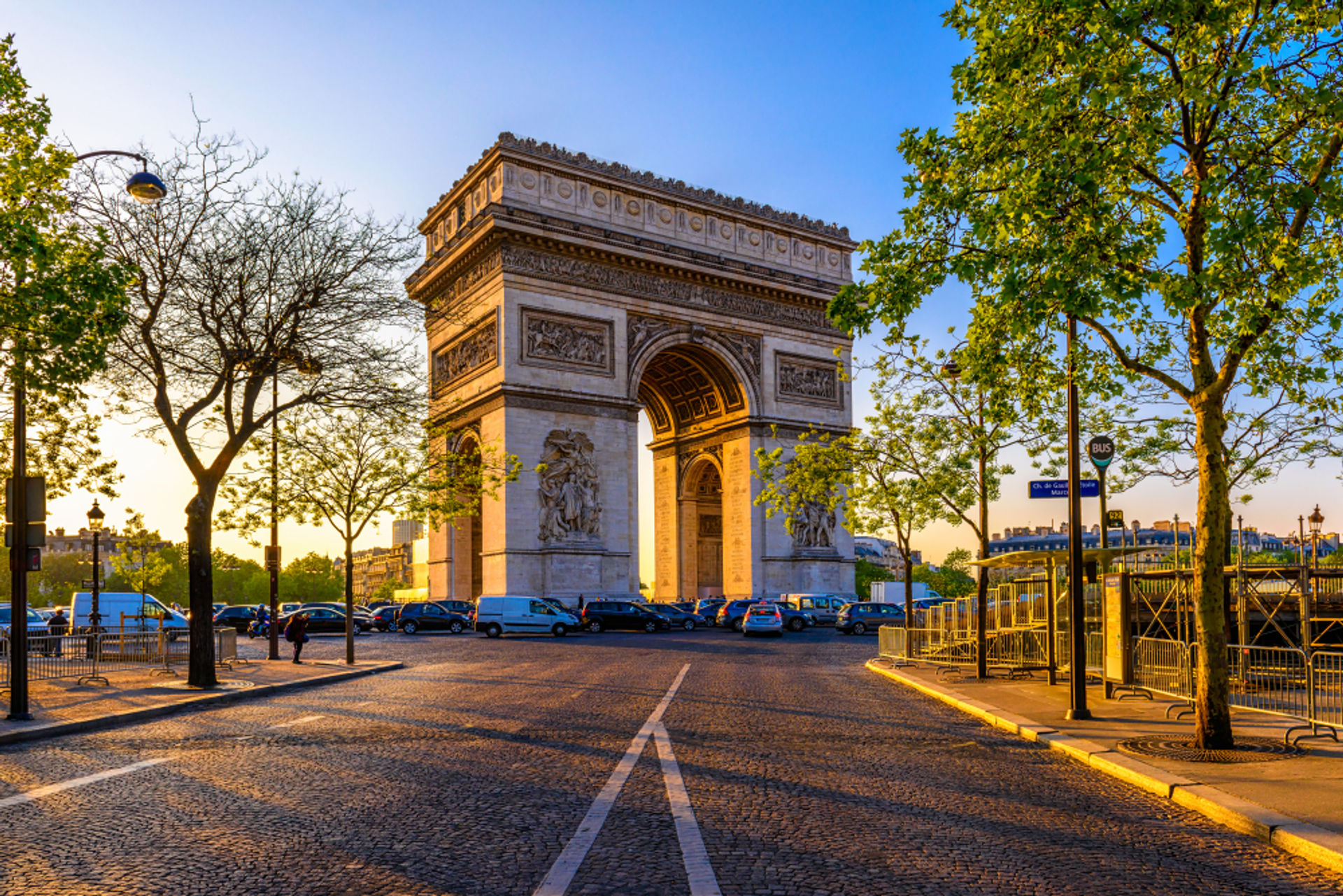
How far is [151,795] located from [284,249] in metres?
14.1

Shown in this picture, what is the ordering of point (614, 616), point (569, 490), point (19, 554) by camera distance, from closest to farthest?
point (19, 554), point (614, 616), point (569, 490)

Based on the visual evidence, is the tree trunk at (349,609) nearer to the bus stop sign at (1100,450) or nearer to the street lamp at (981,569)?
the street lamp at (981,569)

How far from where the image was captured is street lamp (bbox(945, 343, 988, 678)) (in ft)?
64.1

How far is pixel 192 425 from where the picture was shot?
20094 millimetres

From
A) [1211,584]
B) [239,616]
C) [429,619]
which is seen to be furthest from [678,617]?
[1211,584]

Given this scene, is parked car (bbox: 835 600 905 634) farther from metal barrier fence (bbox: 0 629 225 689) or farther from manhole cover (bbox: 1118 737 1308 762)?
manhole cover (bbox: 1118 737 1308 762)

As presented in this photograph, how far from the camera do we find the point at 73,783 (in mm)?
8695

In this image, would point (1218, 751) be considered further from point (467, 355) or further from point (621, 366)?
point (467, 355)

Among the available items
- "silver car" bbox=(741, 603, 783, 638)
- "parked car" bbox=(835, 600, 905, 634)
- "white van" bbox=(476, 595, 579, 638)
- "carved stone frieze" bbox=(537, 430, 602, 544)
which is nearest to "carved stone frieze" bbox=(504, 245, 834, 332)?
"carved stone frieze" bbox=(537, 430, 602, 544)

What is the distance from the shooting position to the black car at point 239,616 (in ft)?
164

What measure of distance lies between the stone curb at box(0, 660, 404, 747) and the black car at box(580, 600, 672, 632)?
19.1 metres

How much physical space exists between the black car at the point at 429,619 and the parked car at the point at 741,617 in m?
10.4

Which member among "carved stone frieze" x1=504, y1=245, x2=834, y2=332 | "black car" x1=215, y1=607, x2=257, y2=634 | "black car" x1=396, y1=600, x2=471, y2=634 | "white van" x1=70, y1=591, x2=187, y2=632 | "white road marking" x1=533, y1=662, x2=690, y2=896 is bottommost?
"black car" x1=215, y1=607, x2=257, y2=634

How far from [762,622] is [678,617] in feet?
24.0
